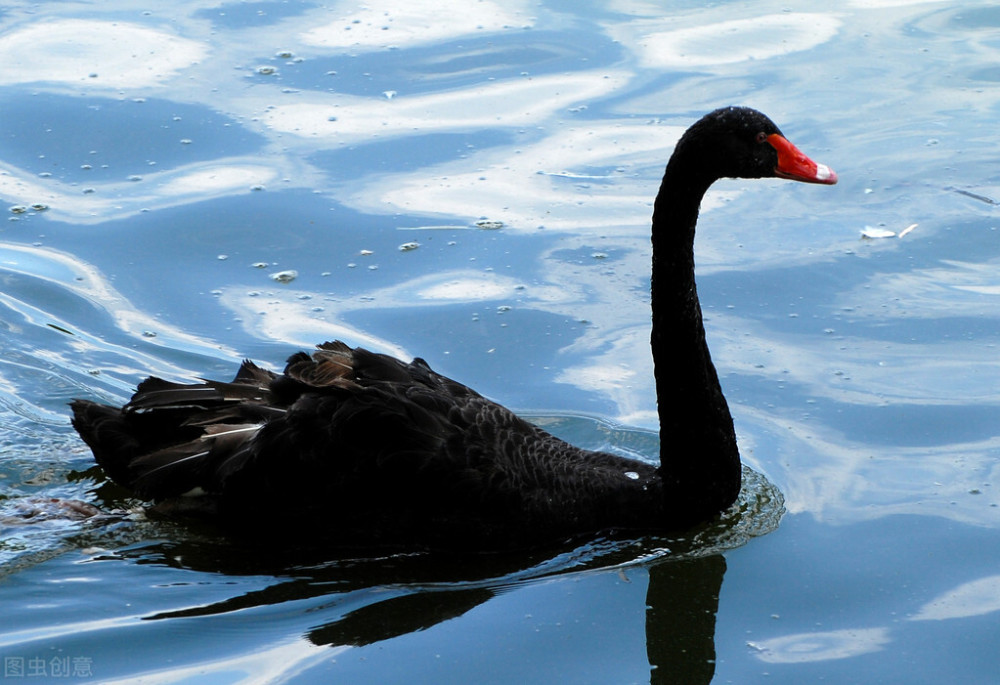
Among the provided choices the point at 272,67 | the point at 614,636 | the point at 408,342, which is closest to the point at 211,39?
the point at 272,67

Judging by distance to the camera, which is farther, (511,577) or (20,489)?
(20,489)

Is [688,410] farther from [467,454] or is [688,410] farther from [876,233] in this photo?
[876,233]

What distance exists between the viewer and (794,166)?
5590 millimetres

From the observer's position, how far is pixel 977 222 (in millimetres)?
8398

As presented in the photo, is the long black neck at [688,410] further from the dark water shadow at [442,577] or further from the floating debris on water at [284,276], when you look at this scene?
the floating debris on water at [284,276]

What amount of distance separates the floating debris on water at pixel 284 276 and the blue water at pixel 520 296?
8 cm

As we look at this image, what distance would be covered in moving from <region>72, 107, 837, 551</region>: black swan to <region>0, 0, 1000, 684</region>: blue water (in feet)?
0.51

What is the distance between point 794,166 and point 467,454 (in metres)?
1.70

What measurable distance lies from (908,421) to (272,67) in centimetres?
591

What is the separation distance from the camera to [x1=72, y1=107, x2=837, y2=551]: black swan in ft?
18.3

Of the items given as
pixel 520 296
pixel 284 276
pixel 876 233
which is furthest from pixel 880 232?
pixel 284 276

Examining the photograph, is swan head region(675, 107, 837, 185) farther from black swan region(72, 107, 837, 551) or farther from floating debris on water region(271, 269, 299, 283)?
floating debris on water region(271, 269, 299, 283)

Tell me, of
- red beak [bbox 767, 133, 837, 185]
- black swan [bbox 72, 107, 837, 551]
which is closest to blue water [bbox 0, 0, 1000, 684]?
black swan [bbox 72, 107, 837, 551]

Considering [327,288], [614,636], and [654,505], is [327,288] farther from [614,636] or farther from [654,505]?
[614,636]
